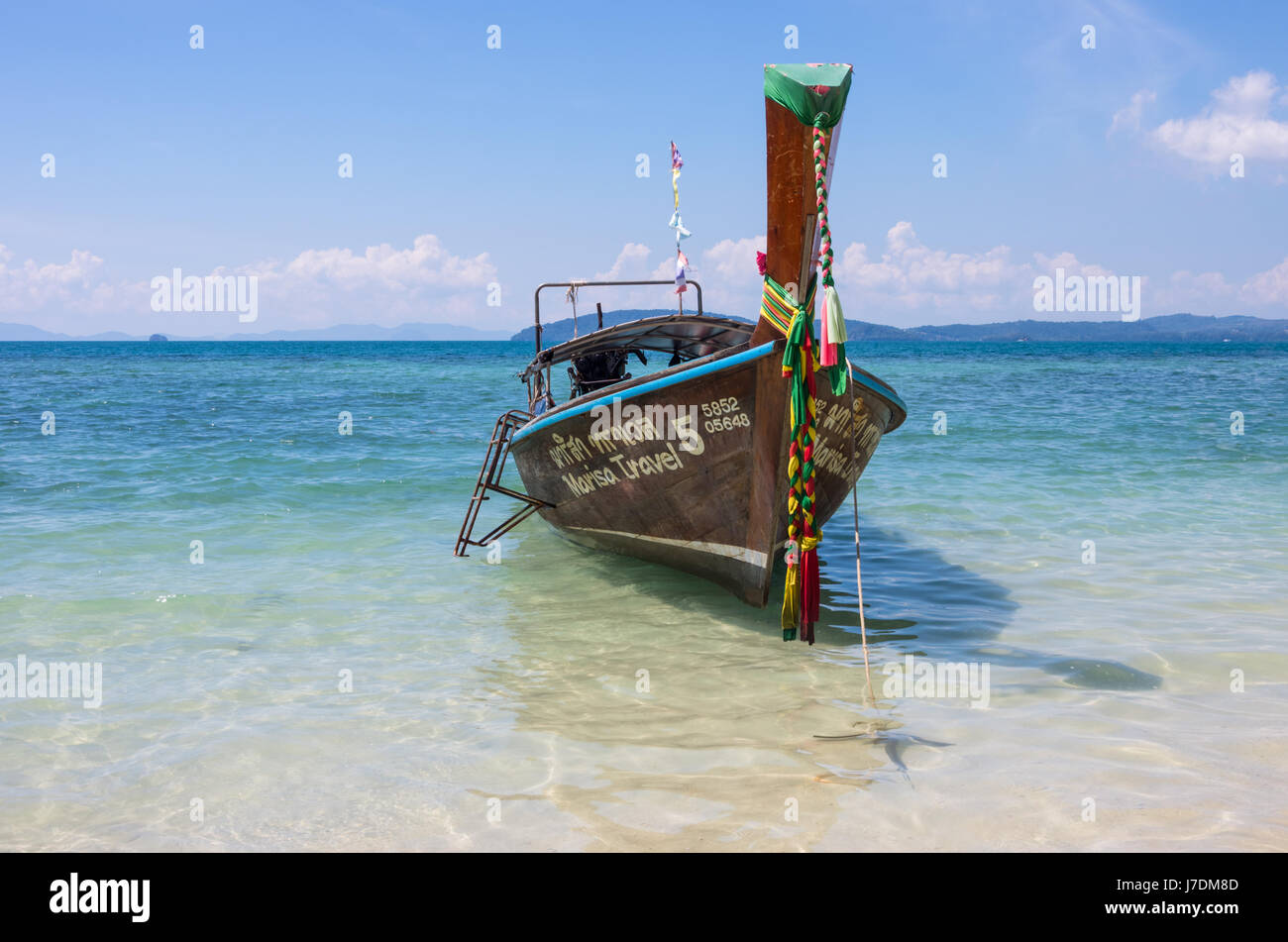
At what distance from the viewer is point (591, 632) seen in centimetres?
673

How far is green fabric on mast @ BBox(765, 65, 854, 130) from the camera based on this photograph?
5.07 meters

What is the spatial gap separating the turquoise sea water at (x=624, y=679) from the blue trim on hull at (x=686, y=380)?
1546mm

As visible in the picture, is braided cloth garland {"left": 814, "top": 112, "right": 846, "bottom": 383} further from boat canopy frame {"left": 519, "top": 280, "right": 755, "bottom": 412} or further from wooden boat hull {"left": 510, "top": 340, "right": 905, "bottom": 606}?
boat canopy frame {"left": 519, "top": 280, "right": 755, "bottom": 412}

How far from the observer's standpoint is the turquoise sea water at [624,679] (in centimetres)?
393

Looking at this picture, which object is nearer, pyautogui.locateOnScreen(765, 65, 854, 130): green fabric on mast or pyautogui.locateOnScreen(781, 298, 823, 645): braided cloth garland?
pyautogui.locateOnScreen(765, 65, 854, 130): green fabric on mast

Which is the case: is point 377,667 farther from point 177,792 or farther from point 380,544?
point 380,544
